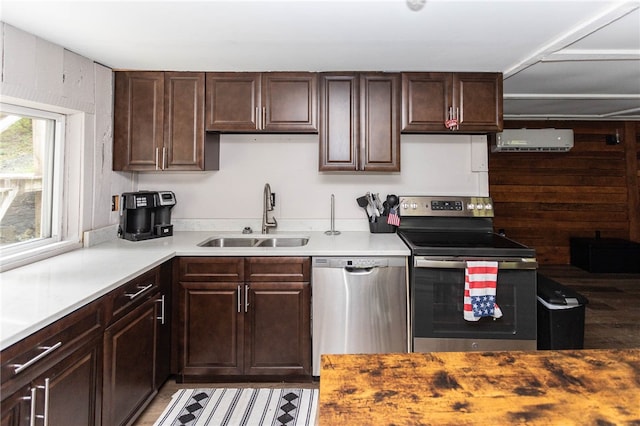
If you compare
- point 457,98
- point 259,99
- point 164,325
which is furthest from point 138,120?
point 457,98

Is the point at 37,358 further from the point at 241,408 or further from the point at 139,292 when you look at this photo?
the point at 241,408

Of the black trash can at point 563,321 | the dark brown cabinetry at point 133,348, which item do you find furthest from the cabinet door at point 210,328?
the black trash can at point 563,321

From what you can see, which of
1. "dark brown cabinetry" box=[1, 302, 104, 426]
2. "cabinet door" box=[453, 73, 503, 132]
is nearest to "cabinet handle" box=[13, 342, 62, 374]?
"dark brown cabinetry" box=[1, 302, 104, 426]

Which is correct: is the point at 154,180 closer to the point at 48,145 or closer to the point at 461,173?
the point at 48,145

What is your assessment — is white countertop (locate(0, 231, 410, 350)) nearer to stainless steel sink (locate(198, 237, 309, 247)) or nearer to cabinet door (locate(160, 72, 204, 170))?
stainless steel sink (locate(198, 237, 309, 247))

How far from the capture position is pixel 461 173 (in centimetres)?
298

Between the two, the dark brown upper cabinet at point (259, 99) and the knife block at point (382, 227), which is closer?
the dark brown upper cabinet at point (259, 99)

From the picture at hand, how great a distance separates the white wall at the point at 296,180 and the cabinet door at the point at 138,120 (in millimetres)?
358

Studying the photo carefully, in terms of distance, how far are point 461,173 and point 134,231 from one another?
264cm

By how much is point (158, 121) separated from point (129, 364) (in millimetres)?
1700

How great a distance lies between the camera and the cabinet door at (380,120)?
2.63 m

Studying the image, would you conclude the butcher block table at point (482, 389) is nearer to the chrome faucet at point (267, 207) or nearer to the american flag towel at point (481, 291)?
the american flag towel at point (481, 291)

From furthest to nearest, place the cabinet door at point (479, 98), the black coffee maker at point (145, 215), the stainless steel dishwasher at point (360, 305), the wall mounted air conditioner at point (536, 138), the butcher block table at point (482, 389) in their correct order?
the wall mounted air conditioner at point (536, 138) < the cabinet door at point (479, 98) < the black coffee maker at point (145, 215) < the stainless steel dishwasher at point (360, 305) < the butcher block table at point (482, 389)

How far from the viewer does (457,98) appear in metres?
2.61
